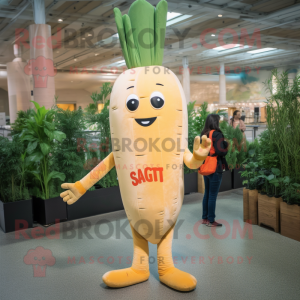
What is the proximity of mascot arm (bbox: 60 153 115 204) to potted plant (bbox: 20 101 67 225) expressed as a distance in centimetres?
153

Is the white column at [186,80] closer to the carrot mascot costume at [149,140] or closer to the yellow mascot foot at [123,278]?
the carrot mascot costume at [149,140]

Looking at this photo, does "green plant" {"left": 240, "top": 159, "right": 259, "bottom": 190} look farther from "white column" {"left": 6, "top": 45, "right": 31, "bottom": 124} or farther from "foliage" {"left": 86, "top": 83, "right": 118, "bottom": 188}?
"white column" {"left": 6, "top": 45, "right": 31, "bottom": 124}

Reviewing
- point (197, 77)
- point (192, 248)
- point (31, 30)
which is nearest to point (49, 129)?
point (192, 248)

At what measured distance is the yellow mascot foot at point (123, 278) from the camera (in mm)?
2545

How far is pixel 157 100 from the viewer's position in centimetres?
234

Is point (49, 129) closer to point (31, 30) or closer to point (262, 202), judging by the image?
point (262, 202)

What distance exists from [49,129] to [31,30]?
4731 millimetres

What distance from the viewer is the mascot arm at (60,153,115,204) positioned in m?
2.59

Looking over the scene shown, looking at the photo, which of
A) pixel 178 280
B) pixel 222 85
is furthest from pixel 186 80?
pixel 178 280

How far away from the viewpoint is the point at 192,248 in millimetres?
3342

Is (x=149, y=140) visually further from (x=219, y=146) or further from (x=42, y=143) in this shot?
(x=42, y=143)

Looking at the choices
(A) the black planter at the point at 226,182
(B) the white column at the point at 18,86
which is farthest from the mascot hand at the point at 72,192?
(B) the white column at the point at 18,86

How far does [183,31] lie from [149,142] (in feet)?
33.1

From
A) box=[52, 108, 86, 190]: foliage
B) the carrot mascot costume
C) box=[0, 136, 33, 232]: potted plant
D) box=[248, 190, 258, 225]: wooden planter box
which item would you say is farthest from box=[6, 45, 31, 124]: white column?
the carrot mascot costume
